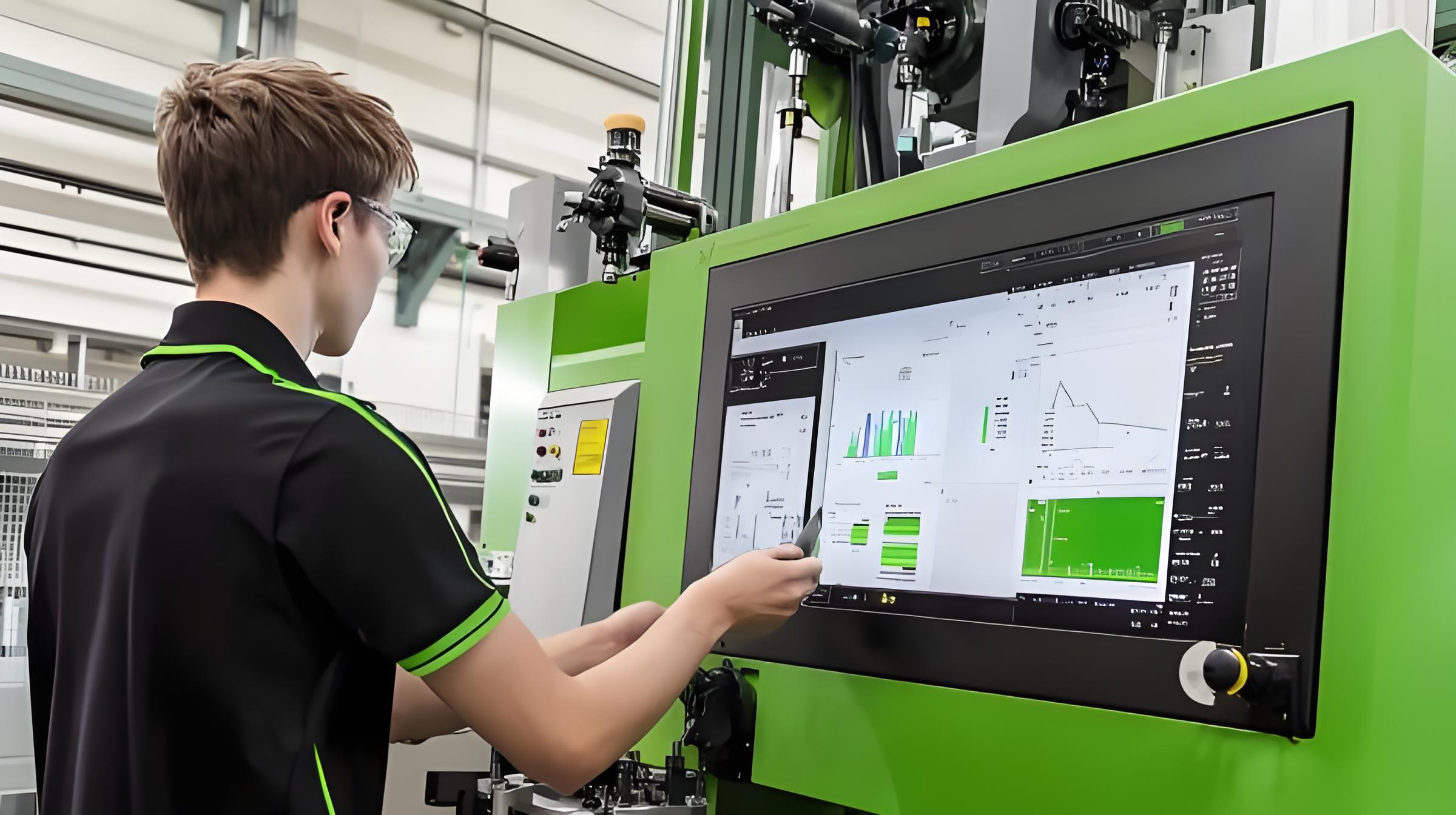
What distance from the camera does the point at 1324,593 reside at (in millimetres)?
852

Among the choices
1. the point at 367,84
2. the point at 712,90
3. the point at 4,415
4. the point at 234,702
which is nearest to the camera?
the point at 234,702

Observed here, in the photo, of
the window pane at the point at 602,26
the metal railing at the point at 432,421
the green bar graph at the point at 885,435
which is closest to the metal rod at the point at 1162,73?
the green bar graph at the point at 885,435

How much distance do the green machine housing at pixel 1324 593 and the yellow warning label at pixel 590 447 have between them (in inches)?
23.1

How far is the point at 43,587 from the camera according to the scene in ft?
3.40

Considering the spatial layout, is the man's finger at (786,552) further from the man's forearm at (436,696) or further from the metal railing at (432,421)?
the metal railing at (432,421)

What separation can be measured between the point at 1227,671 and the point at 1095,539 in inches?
7.8

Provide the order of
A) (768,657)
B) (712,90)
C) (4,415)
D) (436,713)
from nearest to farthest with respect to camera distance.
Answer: (436,713)
(768,657)
(712,90)
(4,415)

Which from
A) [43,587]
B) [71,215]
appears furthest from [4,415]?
[43,587]

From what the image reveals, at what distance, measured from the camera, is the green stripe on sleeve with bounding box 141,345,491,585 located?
964mm

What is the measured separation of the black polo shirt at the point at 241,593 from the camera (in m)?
0.91

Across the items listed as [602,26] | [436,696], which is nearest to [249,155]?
[436,696]

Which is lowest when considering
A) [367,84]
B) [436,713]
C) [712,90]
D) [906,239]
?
[436,713]

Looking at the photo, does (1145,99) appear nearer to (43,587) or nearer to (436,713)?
(436,713)

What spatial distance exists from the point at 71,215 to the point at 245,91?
3.02 m
